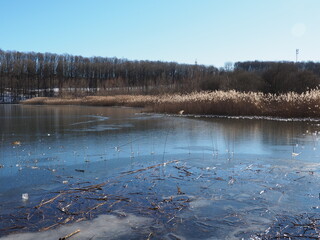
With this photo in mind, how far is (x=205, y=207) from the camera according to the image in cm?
341

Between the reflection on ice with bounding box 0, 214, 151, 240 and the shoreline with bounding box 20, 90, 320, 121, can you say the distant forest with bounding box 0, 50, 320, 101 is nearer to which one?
the shoreline with bounding box 20, 90, 320, 121

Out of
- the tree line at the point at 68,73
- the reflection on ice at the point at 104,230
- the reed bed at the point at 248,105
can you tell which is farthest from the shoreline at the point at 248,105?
the tree line at the point at 68,73

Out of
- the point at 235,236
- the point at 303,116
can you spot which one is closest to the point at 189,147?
the point at 235,236

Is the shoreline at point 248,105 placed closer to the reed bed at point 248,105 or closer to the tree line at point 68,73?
the reed bed at point 248,105

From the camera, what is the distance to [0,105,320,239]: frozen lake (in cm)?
291

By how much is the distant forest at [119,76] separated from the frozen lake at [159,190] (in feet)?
82.2

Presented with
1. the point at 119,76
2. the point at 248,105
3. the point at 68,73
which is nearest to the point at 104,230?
the point at 248,105

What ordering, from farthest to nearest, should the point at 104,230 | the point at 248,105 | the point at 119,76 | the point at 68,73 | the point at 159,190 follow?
the point at 68,73, the point at 119,76, the point at 248,105, the point at 159,190, the point at 104,230

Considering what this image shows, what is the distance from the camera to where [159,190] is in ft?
13.1

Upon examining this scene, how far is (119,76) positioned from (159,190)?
63983 mm

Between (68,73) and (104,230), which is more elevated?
(68,73)

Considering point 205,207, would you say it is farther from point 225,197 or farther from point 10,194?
point 10,194

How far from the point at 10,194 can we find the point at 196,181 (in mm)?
2262

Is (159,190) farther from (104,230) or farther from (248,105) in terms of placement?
(248,105)
